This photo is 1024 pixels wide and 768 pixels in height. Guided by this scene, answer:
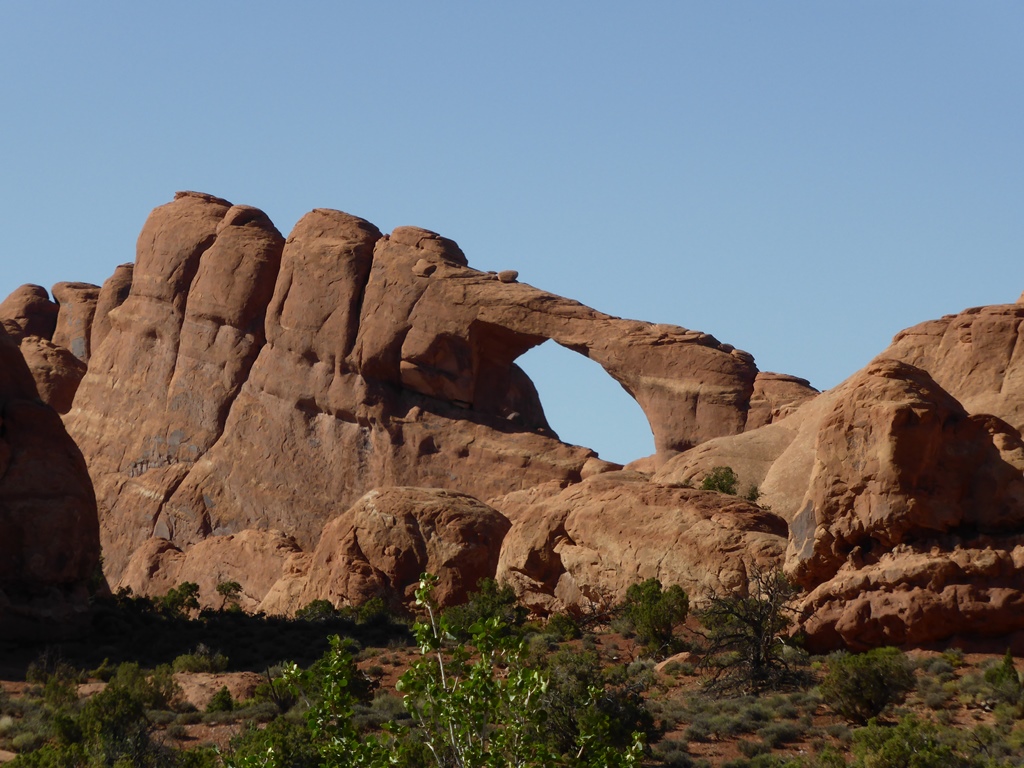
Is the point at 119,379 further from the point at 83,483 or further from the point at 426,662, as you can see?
the point at 426,662

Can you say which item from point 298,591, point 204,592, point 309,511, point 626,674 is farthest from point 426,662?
point 309,511

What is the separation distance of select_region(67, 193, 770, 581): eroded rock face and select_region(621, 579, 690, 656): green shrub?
26.9 meters

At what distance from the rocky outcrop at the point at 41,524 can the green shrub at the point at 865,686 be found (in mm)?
18970

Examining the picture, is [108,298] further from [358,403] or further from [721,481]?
[721,481]

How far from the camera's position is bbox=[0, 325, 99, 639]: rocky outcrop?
34.9 metres

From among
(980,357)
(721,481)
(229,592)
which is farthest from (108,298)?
(980,357)

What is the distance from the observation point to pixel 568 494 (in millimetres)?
37906

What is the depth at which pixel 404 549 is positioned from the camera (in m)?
42.0

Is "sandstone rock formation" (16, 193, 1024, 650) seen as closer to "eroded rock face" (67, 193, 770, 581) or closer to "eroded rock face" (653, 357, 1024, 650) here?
"eroded rock face" (67, 193, 770, 581)

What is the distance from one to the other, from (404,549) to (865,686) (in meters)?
20.0

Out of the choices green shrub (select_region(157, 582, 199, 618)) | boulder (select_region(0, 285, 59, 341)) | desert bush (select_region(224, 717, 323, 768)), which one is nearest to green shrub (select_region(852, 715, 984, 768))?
desert bush (select_region(224, 717, 323, 768))

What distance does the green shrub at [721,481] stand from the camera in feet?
148

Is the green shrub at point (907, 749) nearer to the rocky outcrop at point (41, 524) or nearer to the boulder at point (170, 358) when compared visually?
the rocky outcrop at point (41, 524)

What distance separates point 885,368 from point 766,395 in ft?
105
